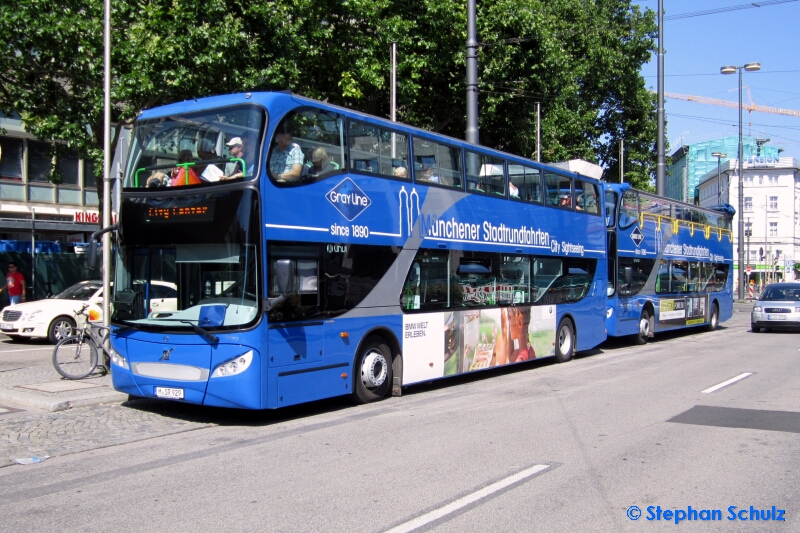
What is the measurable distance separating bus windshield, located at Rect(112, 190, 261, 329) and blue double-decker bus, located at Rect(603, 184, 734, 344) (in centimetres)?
1310

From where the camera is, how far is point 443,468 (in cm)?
695

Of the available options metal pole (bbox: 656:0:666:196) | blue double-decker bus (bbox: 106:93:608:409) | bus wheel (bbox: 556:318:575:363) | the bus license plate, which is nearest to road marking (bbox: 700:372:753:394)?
bus wheel (bbox: 556:318:575:363)

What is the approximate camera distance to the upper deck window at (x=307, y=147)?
29.7ft

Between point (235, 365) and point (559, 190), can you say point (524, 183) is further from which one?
point (235, 365)

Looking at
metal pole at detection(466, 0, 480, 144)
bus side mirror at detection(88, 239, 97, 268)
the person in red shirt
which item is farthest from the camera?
the person in red shirt

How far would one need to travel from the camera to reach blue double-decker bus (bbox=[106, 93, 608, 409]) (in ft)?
28.6

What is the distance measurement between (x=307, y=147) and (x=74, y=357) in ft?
17.5

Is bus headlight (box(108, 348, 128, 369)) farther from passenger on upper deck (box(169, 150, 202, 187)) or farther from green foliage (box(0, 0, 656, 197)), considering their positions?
green foliage (box(0, 0, 656, 197))

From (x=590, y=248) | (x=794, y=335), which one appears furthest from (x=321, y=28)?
(x=794, y=335)

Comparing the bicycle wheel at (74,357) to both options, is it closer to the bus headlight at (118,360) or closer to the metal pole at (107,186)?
the metal pole at (107,186)

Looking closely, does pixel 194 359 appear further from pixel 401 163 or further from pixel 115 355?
pixel 401 163

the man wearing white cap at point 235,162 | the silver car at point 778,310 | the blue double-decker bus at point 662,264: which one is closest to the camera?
the man wearing white cap at point 235,162

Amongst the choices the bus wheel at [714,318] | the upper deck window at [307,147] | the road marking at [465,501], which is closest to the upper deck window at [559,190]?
the upper deck window at [307,147]

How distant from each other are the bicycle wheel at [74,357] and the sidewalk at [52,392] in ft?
0.47
